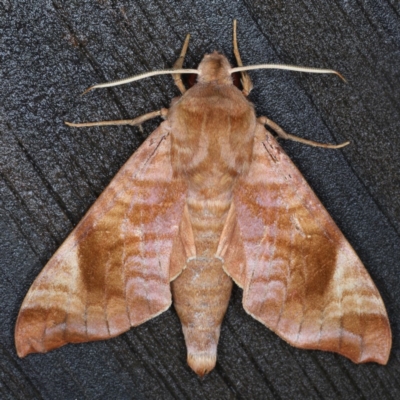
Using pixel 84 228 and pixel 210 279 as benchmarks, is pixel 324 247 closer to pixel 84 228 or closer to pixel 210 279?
pixel 210 279

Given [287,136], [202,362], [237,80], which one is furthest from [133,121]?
[202,362]

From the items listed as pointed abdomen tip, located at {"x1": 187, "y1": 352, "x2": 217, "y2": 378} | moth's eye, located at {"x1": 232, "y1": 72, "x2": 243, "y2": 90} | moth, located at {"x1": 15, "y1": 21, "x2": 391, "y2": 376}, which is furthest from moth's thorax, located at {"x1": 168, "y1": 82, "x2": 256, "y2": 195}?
pointed abdomen tip, located at {"x1": 187, "y1": 352, "x2": 217, "y2": 378}

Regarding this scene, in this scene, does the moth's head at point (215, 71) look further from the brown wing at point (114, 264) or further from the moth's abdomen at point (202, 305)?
the moth's abdomen at point (202, 305)

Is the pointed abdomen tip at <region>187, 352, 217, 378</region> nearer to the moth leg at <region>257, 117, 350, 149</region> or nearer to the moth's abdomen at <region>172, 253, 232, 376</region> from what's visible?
the moth's abdomen at <region>172, 253, 232, 376</region>

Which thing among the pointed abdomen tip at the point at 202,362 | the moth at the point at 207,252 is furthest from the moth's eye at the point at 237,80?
the pointed abdomen tip at the point at 202,362

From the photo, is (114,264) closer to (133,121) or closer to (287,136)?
(133,121)

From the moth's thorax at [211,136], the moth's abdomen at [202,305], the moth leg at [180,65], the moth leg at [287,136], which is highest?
the moth leg at [180,65]

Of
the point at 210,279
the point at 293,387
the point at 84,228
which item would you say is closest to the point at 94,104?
the point at 84,228
